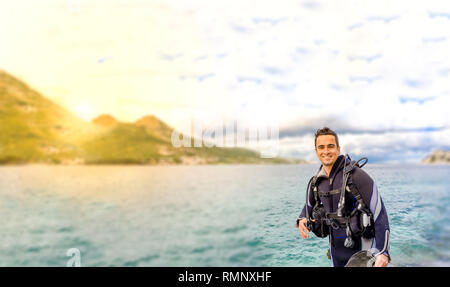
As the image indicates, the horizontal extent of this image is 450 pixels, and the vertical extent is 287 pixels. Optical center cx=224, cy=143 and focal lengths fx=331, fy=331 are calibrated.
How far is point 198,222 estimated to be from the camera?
99.4 metres

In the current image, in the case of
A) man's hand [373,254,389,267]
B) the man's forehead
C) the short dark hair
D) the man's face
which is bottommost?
man's hand [373,254,389,267]

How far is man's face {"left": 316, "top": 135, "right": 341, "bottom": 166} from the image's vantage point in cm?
455

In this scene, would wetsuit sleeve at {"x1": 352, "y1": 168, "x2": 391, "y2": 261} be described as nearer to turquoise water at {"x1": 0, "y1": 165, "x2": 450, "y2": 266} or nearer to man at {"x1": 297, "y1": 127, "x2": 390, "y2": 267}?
man at {"x1": 297, "y1": 127, "x2": 390, "y2": 267}

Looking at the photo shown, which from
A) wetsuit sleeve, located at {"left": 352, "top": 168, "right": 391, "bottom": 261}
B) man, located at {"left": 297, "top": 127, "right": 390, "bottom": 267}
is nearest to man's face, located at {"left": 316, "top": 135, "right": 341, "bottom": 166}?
man, located at {"left": 297, "top": 127, "right": 390, "bottom": 267}

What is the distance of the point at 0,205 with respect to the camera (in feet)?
398

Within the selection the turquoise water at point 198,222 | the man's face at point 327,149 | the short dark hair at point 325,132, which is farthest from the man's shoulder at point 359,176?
the turquoise water at point 198,222

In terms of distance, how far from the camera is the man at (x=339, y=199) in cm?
427

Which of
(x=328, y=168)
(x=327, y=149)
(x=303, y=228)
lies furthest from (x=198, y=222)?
(x=327, y=149)

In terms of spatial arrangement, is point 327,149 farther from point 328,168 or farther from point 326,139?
point 328,168

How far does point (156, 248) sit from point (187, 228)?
17.0m

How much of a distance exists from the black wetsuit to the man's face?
17cm
